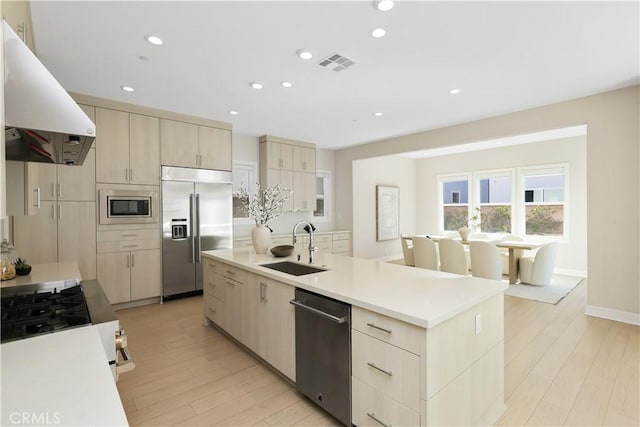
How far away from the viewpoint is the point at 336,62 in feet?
9.75

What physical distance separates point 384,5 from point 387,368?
7.40 feet

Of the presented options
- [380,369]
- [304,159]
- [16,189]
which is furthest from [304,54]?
[304,159]

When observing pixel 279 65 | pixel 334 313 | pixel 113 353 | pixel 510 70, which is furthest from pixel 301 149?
pixel 113 353

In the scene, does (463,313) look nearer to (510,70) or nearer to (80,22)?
(510,70)

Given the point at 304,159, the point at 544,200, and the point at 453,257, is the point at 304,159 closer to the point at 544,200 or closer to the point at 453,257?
the point at 453,257

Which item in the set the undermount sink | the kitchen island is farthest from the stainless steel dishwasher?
the undermount sink

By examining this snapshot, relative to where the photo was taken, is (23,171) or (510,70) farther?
(510,70)

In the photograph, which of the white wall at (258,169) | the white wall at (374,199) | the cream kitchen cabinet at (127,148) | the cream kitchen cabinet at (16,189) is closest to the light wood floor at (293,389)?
the cream kitchen cabinet at (16,189)

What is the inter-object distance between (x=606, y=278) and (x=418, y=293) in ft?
11.3

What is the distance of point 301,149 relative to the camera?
21.0ft

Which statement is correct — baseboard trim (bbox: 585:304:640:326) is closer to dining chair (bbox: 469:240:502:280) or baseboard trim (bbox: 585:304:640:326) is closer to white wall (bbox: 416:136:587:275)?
dining chair (bbox: 469:240:502:280)

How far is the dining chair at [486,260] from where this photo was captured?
4.76m

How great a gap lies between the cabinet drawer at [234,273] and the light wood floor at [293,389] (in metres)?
0.68

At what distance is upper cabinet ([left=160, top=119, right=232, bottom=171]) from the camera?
4496 mm
